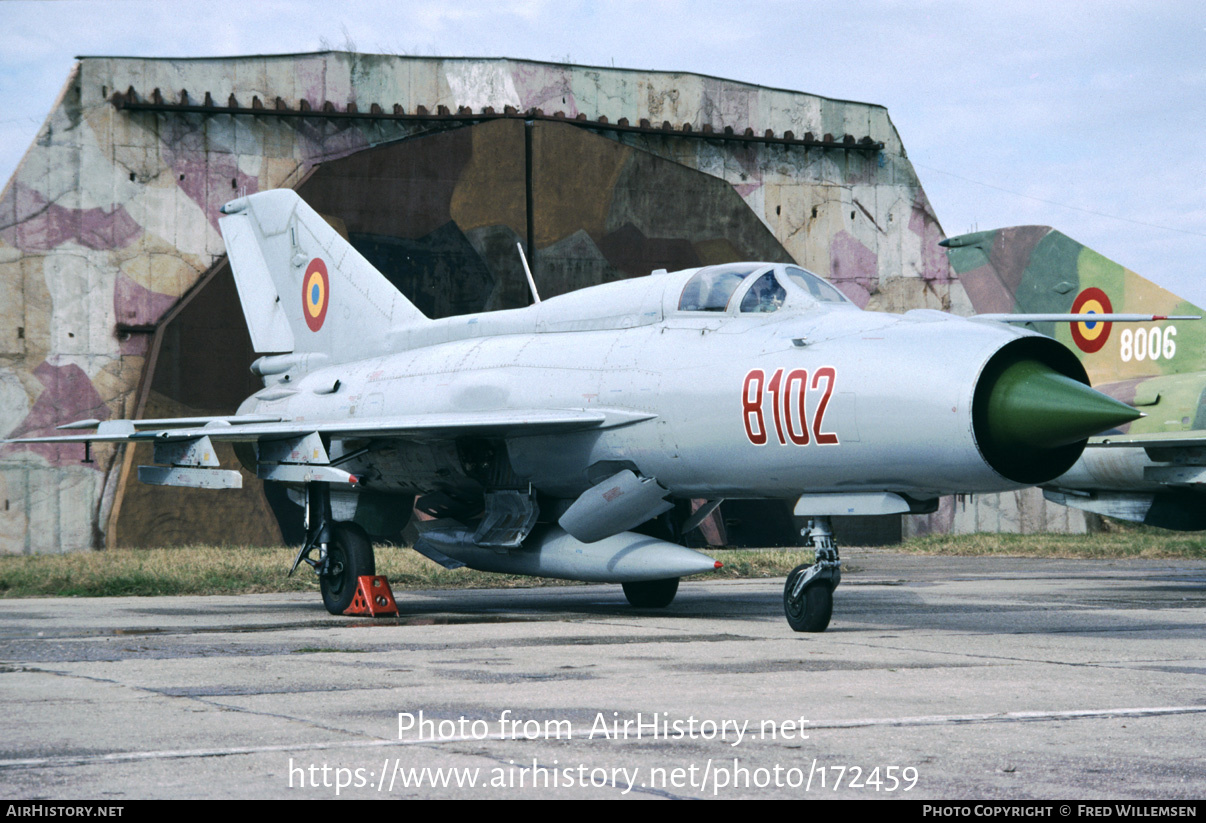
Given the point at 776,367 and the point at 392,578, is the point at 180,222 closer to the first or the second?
the point at 392,578

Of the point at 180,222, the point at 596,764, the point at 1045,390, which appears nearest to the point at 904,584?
the point at 1045,390

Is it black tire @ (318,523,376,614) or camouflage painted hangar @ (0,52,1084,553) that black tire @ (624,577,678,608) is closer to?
black tire @ (318,523,376,614)

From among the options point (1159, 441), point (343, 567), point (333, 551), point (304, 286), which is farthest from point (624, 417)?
point (1159, 441)

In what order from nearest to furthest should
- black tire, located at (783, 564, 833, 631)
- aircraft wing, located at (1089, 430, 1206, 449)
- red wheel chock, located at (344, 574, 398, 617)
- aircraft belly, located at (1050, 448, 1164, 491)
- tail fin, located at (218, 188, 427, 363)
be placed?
black tire, located at (783, 564, 833, 631), red wheel chock, located at (344, 574, 398, 617), aircraft wing, located at (1089, 430, 1206, 449), tail fin, located at (218, 188, 427, 363), aircraft belly, located at (1050, 448, 1164, 491)

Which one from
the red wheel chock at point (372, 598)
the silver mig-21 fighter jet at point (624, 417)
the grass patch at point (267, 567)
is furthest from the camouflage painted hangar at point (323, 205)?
the red wheel chock at point (372, 598)

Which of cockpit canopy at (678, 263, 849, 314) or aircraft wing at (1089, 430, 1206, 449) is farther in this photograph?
aircraft wing at (1089, 430, 1206, 449)

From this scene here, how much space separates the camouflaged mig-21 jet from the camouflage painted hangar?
8538mm

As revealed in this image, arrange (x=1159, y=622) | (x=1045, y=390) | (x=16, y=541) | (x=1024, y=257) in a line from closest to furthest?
(x=1045, y=390)
(x=1159, y=622)
(x=1024, y=257)
(x=16, y=541)

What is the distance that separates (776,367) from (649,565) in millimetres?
2281

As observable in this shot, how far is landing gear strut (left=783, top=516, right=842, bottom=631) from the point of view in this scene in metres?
9.70

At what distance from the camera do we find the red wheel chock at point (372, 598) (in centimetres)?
1173

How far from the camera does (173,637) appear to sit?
31.5ft

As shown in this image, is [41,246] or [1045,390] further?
[41,246]

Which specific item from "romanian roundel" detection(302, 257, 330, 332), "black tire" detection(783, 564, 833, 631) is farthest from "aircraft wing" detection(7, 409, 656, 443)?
"romanian roundel" detection(302, 257, 330, 332)
